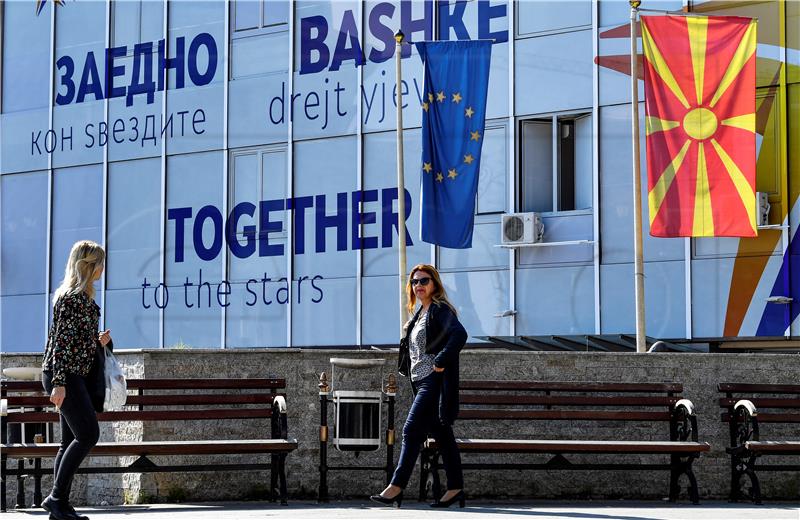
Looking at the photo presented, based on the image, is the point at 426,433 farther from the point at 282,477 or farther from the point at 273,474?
the point at 273,474

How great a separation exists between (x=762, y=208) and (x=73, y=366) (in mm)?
15164

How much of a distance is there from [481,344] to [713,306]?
4119 mm

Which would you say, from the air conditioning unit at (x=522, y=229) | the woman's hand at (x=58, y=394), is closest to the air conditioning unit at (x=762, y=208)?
the air conditioning unit at (x=522, y=229)

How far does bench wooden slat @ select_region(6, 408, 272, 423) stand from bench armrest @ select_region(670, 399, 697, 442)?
348cm

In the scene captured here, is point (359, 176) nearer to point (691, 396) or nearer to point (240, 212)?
point (240, 212)

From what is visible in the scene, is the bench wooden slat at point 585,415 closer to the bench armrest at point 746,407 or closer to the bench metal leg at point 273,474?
the bench armrest at point 746,407

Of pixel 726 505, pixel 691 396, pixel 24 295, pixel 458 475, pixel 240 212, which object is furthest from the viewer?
pixel 24 295

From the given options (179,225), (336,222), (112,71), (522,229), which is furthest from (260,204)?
(522,229)

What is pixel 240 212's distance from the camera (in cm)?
2770

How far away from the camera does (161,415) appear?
466 inches

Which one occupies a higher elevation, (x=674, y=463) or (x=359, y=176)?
(x=359, y=176)

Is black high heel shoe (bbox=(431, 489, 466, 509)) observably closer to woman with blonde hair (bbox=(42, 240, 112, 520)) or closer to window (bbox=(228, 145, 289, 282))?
woman with blonde hair (bbox=(42, 240, 112, 520))

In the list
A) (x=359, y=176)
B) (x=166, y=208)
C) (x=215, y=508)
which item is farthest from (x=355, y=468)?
(x=166, y=208)

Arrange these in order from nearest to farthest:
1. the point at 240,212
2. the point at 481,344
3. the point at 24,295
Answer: the point at 481,344 → the point at 240,212 → the point at 24,295
